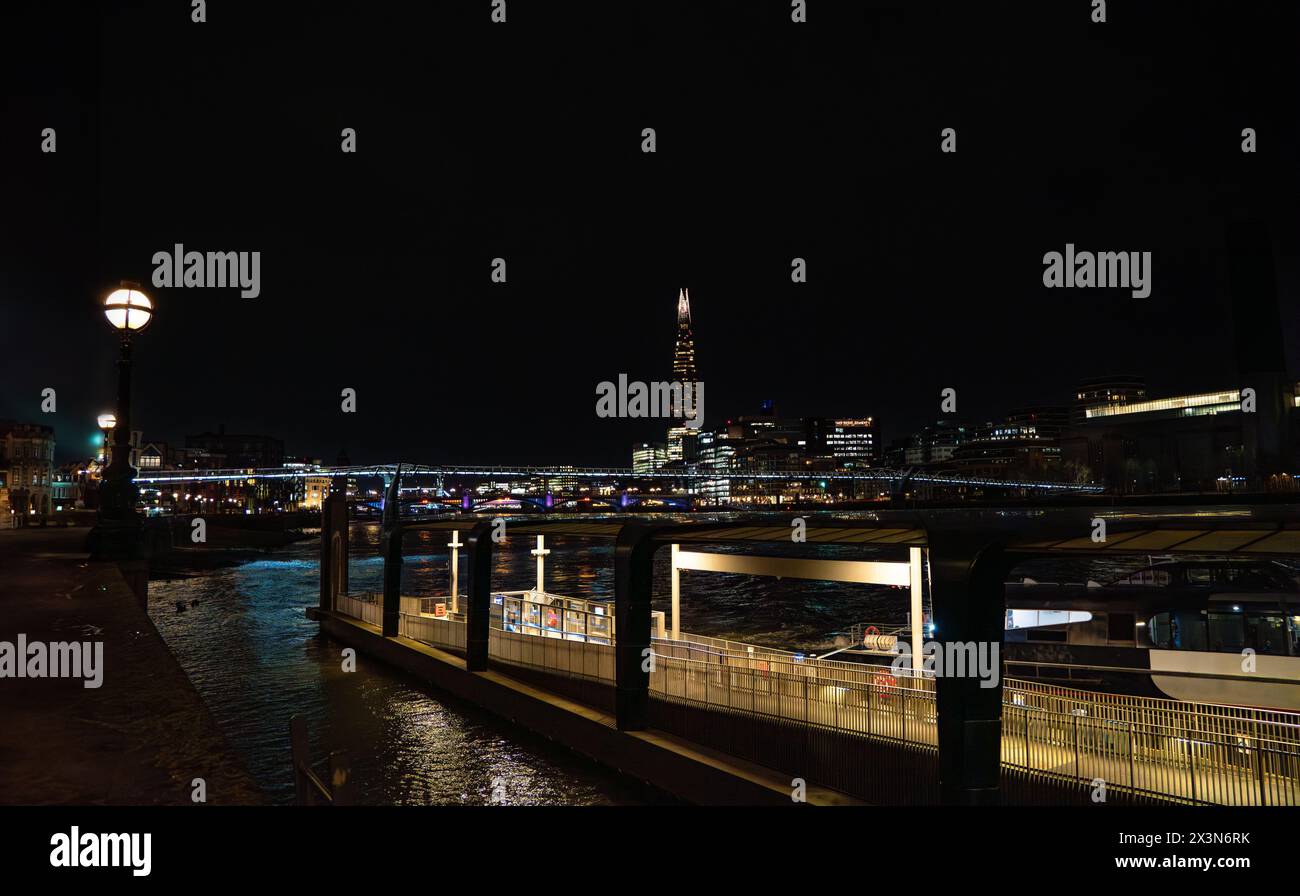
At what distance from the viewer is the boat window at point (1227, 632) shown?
60.6 ft

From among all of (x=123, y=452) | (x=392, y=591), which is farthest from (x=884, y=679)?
(x=392, y=591)

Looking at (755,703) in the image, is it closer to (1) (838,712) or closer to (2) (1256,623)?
(1) (838,712)

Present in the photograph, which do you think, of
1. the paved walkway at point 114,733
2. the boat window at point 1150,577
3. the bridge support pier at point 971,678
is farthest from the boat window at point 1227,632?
the paved walkway at point 114,733

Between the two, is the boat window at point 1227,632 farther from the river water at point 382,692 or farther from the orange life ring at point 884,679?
the orange life ring at point 884,679

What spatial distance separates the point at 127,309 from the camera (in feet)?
47.1

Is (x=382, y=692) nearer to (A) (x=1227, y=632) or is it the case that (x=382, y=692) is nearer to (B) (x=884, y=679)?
(B) (x=884, y=679)

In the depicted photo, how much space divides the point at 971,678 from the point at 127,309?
49.1 ft

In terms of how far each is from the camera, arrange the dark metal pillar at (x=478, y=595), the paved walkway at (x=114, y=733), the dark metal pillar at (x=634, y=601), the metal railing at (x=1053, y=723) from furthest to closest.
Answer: the dark metal pillar at (x=478, y=595) < the dark metal pillar at (x=634, y=601) < the metal railing at (x=1053, y=723) < the paved walkway at (x=114, y=733)

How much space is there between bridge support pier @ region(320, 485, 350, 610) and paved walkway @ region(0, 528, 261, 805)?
18.8 m

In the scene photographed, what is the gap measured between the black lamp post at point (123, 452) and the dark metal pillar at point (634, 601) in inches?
367
